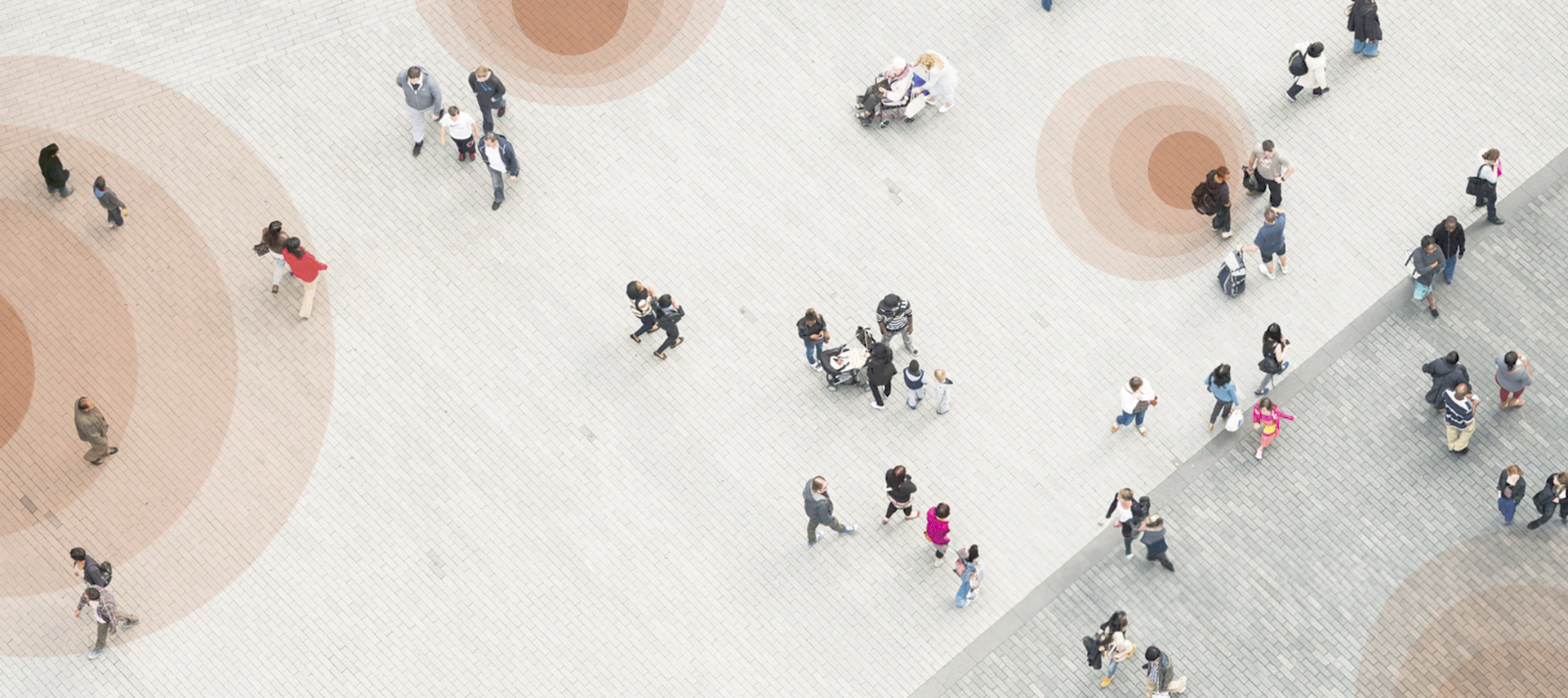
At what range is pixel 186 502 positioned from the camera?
24156 millimetres

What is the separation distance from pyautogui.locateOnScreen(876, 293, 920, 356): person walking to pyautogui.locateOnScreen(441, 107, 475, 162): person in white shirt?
6607mm

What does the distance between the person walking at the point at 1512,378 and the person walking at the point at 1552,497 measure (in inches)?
51.9

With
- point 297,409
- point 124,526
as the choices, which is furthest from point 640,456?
point 124,526

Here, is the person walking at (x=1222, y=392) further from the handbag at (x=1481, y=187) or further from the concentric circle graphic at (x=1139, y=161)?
the handbag at (x=1481, y=187)

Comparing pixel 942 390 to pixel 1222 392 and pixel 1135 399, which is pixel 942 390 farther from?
pixel 1222 392

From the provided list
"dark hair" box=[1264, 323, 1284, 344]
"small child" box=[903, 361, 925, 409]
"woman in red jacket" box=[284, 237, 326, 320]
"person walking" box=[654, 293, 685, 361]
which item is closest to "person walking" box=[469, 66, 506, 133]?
"woman in red jacket" box=[284, 237, 326, 320]

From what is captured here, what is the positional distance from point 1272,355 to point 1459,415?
8.59 ft

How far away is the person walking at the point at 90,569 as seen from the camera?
22.5 metres

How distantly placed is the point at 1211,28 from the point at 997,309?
621 centimetres

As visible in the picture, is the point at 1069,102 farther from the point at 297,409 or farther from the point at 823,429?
the point at 297,409

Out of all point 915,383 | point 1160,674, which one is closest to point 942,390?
point 915,383

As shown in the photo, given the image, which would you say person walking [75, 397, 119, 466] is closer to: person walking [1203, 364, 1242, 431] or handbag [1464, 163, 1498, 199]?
person walking [1203, 364, 1242, 431]

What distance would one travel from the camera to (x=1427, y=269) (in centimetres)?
2492

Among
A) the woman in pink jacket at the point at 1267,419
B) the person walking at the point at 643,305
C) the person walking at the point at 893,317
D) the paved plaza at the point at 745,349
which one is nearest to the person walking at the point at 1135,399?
the paved plaza at the point at 745,349
